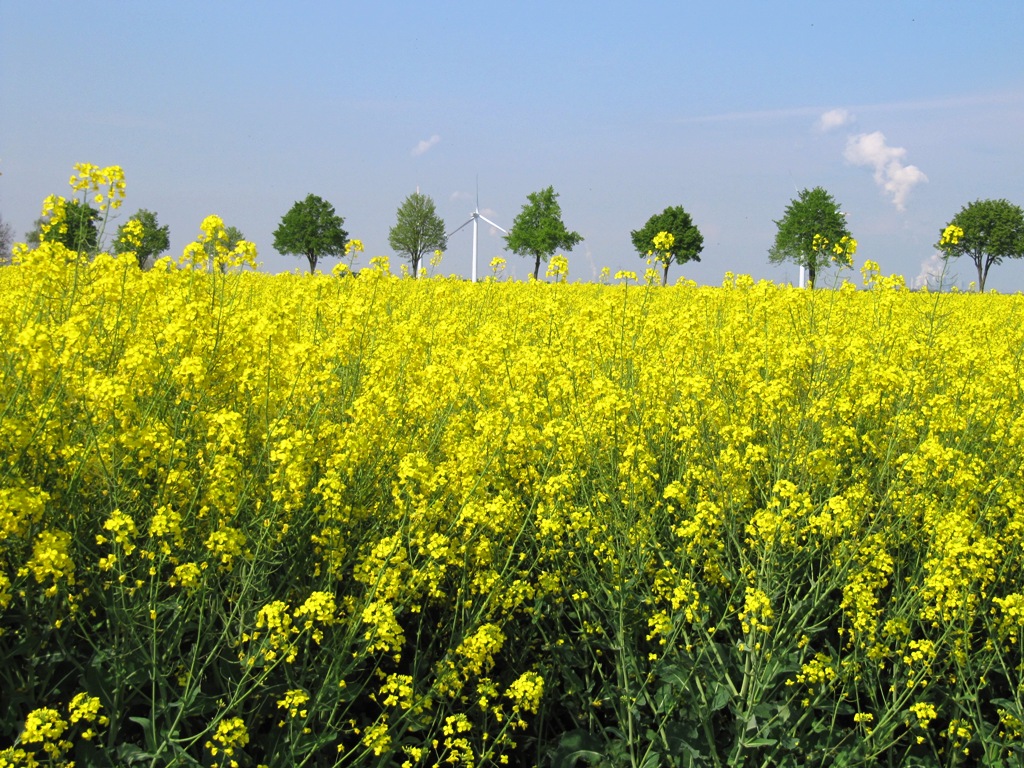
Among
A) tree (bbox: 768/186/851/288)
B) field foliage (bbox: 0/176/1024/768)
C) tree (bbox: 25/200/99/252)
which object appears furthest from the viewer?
tree (bbox: 768/186/851/288)

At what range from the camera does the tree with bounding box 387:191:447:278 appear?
173ft

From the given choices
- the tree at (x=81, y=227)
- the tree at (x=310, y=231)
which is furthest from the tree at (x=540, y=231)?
the tree at (x=81, y=227)

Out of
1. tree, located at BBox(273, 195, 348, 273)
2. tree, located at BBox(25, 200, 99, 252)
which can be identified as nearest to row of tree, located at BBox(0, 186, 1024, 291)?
tree, located at BBox(273, 195, 348, 273)

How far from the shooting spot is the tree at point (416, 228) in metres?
52.7

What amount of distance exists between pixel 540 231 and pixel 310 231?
14025 mm

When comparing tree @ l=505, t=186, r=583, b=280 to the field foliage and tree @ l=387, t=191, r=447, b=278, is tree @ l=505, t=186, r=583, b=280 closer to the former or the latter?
tree @ l=387, t=191, r=447, b=278

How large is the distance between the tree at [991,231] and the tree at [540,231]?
2294cm

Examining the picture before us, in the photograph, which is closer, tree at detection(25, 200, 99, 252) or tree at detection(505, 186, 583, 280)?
tree at detection(25, 200, 99, 252)

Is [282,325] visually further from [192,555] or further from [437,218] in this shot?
[437,218]

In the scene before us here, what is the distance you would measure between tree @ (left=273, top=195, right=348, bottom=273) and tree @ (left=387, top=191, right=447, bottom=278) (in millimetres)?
4336

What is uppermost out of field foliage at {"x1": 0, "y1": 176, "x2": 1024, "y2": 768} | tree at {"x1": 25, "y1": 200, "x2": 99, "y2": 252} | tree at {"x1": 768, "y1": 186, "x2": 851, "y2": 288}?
tree at {"x1": 768, "y1": 186, "x2": 851, "y2": 288}

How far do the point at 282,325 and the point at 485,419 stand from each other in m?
1.09

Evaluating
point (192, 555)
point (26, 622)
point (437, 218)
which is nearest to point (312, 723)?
point (192, 555)

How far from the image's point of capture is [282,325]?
372cm
